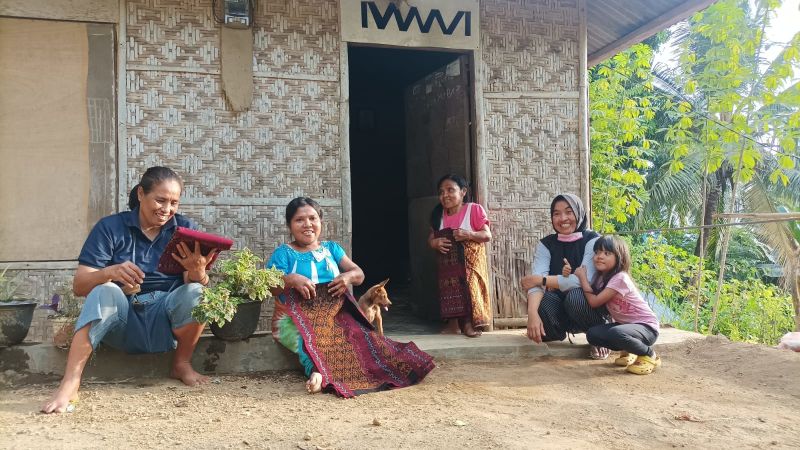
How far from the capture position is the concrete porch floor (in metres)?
3.32

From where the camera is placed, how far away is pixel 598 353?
4.20 meters

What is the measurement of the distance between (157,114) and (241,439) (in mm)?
2723

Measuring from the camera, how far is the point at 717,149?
6.97 meters

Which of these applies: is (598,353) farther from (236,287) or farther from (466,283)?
(236,287)

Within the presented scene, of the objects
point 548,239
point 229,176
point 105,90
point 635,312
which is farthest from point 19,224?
point 635,312

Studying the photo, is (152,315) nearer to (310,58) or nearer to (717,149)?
(310,58)

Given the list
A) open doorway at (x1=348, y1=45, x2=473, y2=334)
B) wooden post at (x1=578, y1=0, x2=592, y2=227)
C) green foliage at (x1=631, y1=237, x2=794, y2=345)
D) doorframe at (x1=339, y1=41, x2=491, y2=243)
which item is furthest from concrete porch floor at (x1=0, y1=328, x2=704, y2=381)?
green foliage at (x1=631, y1=237, x2=794, y2=345)

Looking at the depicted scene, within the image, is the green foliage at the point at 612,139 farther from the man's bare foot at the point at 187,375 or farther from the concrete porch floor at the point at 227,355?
the man's bare foot at the point at 187,375

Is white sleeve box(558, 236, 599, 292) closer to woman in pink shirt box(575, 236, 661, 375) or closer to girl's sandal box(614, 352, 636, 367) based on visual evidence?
woman in pink shirt box(575, 236, 661, 375)

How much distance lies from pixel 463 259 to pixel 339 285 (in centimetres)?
137

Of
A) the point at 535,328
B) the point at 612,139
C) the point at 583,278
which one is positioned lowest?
the point at 535,328

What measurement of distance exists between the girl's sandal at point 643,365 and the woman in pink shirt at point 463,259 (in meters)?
1.12

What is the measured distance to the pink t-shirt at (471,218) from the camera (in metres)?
4.60

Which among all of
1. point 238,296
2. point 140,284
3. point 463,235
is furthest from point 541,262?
point 140,284
